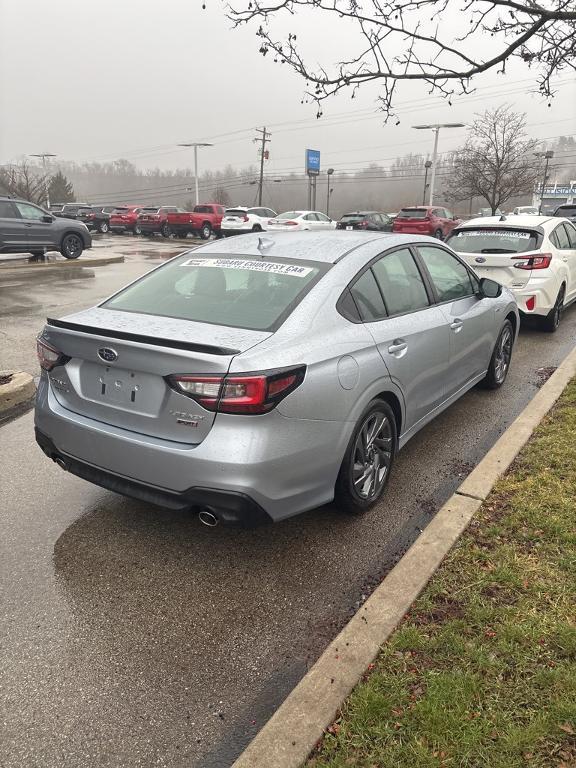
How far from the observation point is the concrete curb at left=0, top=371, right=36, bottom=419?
17.1ft

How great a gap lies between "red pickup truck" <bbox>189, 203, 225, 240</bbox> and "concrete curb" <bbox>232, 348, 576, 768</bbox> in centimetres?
2857

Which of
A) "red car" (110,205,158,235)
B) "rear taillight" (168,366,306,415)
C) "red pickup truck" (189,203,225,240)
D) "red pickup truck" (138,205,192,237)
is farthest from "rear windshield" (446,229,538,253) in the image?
"red car" (110,205,158,235)

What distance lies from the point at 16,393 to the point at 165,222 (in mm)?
28606

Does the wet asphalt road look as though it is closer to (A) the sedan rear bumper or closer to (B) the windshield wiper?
(A) the sedan rear bumper

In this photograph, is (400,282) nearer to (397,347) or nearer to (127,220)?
(397,347)

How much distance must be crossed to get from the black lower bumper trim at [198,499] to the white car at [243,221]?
25840 millimetres

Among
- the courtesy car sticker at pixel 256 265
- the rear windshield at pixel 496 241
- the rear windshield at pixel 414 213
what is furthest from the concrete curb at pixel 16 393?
the rear windshield at pixel 414 213

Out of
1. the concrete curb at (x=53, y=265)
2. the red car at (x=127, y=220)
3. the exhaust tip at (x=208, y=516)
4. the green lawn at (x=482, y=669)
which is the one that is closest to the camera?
the green lawn at (x=482, y=669)

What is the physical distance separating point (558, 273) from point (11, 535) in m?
7.40

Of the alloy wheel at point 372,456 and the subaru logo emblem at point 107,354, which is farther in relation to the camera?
the alloy wheel at point 372,456

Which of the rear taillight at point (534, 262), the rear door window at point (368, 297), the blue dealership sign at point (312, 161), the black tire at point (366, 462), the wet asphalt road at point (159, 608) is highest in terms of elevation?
the blue dealership sign at point (312, 161)

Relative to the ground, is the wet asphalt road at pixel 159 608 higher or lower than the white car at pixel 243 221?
lower

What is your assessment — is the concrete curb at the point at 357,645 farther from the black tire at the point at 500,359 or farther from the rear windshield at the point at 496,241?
the rear windshield at the point at 496,241

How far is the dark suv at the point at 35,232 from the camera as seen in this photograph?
1544 centimetres
